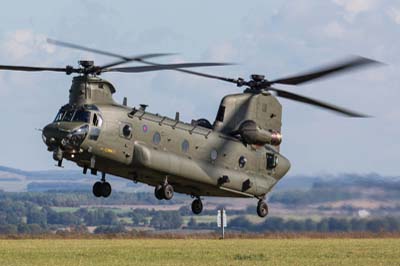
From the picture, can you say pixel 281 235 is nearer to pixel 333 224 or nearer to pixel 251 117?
pixel 333 224

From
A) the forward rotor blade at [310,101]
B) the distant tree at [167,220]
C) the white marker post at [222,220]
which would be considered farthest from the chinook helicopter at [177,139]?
the distant tree at [167,220]

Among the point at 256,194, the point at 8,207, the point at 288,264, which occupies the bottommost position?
the point at 288,264

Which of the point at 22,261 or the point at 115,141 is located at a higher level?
the point at 115,141

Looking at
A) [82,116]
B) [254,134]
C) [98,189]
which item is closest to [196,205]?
[254,134]

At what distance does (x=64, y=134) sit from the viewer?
42844mm

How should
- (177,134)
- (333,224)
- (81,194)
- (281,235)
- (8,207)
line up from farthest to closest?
1. (81,194)
2. (8,207)
3. (281,235)
4. (333,224)
5. (177,134)

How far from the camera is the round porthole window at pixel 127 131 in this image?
44469 millimetres

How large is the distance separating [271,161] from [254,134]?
1.82m

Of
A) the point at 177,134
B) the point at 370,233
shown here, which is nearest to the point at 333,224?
the point at 370,233

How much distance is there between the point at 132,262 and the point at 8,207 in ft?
360

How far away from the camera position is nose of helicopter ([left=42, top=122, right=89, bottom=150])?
42875 mm

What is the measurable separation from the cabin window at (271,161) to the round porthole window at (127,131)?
7774 mm

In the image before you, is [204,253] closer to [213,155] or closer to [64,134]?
[213,155]

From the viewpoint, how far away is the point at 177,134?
152 feet
